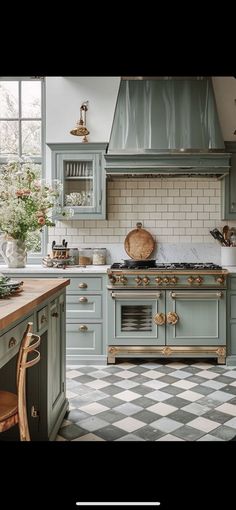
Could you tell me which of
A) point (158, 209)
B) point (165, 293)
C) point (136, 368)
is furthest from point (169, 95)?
point (136, 368)

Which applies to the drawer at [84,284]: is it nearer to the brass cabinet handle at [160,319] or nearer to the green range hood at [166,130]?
the brass cabinet handle at [160,319]

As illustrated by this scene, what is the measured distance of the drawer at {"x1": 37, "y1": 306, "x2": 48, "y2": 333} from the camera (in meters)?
2.49

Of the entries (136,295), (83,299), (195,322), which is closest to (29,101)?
(83,299)

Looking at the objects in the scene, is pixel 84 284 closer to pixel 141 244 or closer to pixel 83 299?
pixel 83 299

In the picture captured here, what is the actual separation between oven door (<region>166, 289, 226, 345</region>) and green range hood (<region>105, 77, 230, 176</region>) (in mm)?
1373

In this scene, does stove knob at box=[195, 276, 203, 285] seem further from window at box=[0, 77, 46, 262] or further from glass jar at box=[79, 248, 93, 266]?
window at box=[0, 77, 46, 262]

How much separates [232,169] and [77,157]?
5.60 ft

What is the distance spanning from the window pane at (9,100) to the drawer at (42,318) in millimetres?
3589

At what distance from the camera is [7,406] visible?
206 centimetres

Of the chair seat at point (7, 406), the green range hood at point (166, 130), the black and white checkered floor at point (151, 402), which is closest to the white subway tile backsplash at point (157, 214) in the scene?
the green range hood at point (166, 130)

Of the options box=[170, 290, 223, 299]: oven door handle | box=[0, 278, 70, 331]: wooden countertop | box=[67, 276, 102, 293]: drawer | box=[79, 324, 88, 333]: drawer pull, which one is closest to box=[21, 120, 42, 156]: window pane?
box=[67, 276, 102, 293]: drawer

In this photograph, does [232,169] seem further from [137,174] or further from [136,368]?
[136,368]

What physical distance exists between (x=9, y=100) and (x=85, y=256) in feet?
6.97

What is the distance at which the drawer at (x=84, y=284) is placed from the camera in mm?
4629
